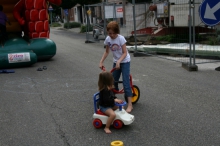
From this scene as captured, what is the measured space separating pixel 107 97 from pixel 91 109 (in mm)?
1173

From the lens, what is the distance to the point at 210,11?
8.85 m

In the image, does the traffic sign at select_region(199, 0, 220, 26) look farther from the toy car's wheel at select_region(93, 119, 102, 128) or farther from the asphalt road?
the toy car's wheel at select_region(93, 119, 102, 128)

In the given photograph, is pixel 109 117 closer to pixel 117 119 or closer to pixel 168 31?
pixel 117 119

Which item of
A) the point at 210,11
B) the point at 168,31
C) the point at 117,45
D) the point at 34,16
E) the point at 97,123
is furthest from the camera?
the point at 168,31

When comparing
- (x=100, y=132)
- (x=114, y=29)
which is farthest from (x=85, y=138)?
(x=114, y=29)

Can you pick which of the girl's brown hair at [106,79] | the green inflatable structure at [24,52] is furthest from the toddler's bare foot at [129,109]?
the green inflatable structure at [24,52]

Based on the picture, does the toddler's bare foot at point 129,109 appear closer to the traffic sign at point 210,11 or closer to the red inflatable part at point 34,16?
the traffic sign at point 210,11

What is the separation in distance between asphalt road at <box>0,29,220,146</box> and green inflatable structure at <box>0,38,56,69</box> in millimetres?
1015

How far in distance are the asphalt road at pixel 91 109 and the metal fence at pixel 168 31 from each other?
1.64 meters

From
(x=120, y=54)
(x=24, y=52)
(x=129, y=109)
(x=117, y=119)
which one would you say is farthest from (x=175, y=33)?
(x=117, y=119)

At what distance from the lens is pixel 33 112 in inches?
235

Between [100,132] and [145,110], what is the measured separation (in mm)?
1234

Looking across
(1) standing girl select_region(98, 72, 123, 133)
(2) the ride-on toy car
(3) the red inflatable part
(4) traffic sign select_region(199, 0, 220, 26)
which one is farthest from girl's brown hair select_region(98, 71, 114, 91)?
(3) the red inflatable part

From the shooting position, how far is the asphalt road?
15.2 feet
